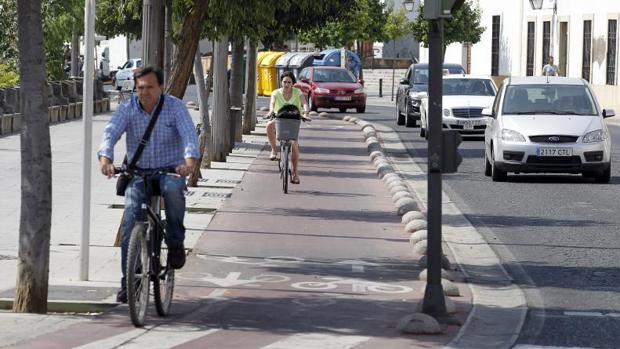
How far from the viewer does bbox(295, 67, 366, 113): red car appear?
5400cm

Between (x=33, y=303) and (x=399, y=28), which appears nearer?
(x=33, y=303)

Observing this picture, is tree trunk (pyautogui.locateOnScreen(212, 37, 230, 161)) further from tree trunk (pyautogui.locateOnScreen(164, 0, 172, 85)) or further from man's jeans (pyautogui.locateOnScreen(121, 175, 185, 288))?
man's jeans (pyautogui.locateOnScreen(121, 175, 185, 288))

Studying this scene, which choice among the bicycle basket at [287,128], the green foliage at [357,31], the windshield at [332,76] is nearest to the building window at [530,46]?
the windshield at [332,76]

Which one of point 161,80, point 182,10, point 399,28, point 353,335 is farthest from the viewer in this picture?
point 399,28

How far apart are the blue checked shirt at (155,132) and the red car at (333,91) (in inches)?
1685

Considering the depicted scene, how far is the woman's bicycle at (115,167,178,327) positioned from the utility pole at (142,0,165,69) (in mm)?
4366

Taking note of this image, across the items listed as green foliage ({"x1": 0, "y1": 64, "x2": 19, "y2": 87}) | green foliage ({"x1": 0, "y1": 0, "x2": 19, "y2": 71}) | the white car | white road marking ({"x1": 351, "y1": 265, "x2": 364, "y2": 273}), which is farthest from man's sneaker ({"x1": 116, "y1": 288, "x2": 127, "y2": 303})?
green foliage ({"x1": 0, "y1": 0, "x2": 19, "y2": 71})

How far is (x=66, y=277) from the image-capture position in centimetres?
1230

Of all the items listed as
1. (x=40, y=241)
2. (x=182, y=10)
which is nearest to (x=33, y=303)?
(x=40, y=241)

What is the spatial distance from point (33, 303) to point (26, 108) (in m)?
1.26

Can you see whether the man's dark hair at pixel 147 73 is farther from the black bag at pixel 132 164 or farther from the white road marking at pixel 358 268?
the white road marking at pixel 358 268

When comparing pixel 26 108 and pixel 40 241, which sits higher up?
pixel 26 108

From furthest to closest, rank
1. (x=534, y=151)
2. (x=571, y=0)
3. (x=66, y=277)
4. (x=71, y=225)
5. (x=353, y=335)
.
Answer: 1. (x=571, y=0)
2. (x=534, y=151)
3. (x=71, y=225)
4. (x=66, y=277)
5. (x=353, y=335)

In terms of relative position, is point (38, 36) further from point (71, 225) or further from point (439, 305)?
point (71, 225)
